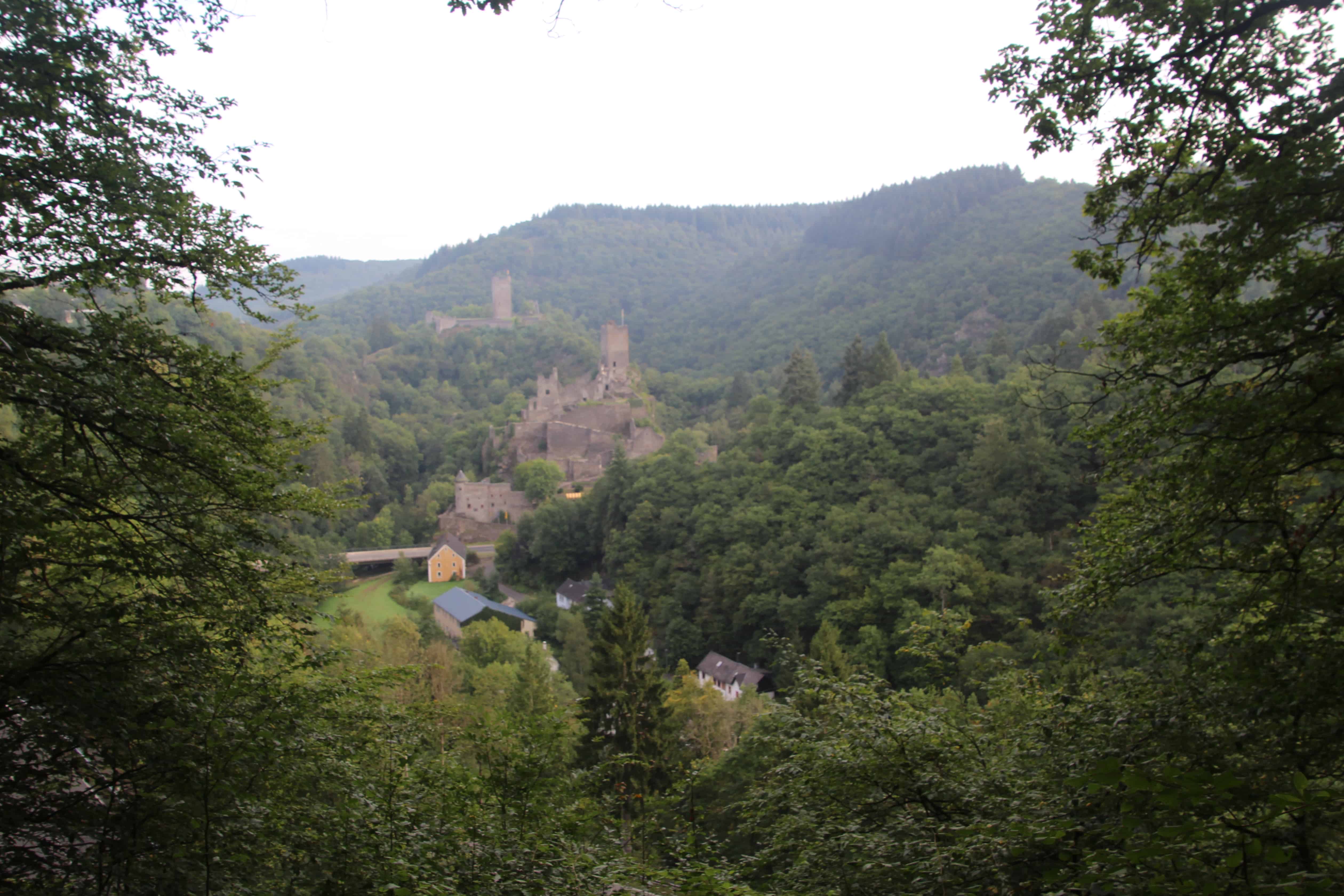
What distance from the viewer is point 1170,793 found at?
108 inches

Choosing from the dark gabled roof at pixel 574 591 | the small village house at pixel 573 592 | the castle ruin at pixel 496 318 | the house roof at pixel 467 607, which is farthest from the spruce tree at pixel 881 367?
the castle ruin at pixel 496 318

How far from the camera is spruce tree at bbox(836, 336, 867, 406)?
1820 inches

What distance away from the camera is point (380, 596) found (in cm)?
4531

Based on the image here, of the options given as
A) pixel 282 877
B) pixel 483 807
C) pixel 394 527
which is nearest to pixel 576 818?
pixel 483 807

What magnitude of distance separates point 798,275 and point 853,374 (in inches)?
3331

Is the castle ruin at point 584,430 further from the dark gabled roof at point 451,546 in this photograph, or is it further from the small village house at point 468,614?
the small village house at point 468,614

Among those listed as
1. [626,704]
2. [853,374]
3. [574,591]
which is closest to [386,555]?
[574,591]

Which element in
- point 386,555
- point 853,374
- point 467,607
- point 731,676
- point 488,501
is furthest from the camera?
point 488,501

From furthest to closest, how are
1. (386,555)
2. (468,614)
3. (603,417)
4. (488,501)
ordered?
(603,417) < (488,501) < (386,555) < (468,614)

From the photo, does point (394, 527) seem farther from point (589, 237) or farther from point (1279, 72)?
point (589, 237)

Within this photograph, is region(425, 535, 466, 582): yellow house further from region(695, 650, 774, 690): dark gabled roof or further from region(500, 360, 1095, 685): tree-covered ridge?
region(695, 650, 774, 690): dark gabled roof

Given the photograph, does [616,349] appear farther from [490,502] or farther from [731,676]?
[731,676]

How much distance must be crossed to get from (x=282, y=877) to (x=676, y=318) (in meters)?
143

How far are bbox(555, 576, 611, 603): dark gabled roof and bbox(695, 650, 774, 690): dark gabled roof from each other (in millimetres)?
11430
